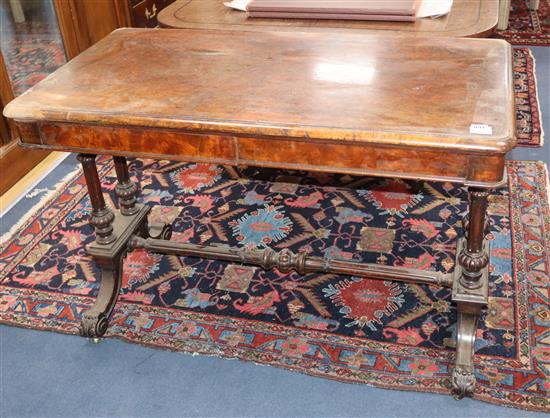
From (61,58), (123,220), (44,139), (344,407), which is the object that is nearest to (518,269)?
(344,407)

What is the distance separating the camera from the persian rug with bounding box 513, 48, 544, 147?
3.79 metres

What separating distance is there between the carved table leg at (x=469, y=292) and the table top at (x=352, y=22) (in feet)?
2.86

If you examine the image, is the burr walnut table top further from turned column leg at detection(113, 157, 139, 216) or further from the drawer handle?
the drawer handle

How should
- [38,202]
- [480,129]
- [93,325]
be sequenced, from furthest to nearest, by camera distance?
[38,202]
[93,325]
[480,129]

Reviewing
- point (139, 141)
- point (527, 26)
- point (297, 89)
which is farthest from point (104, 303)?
point (527, 26)

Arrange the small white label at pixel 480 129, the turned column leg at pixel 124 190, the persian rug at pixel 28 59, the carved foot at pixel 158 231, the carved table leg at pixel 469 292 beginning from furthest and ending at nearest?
the persian rug at pixel 28 59 → the carved foot at pixel 158 231 → the turned column leg at pixel 124 190 → the carved table leg at pixel 469 292 → the small white label at pixel 480 129

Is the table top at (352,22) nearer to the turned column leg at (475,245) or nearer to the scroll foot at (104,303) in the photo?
the turned column leg at (475,245)

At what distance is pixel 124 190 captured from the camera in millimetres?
2789

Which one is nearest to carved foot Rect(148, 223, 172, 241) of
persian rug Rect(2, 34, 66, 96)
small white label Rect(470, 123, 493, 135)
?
persian rug Rect(2, 34, 66, 96)

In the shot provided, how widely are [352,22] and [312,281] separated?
1145 millimetres

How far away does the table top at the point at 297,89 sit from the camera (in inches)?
72.6

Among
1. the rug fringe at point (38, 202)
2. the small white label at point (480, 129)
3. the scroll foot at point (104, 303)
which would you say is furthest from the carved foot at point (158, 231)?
the small white label at point (480, 129)

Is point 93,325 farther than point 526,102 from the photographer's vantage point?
No

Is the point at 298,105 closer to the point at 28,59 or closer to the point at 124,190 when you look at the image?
the point at 124,190
